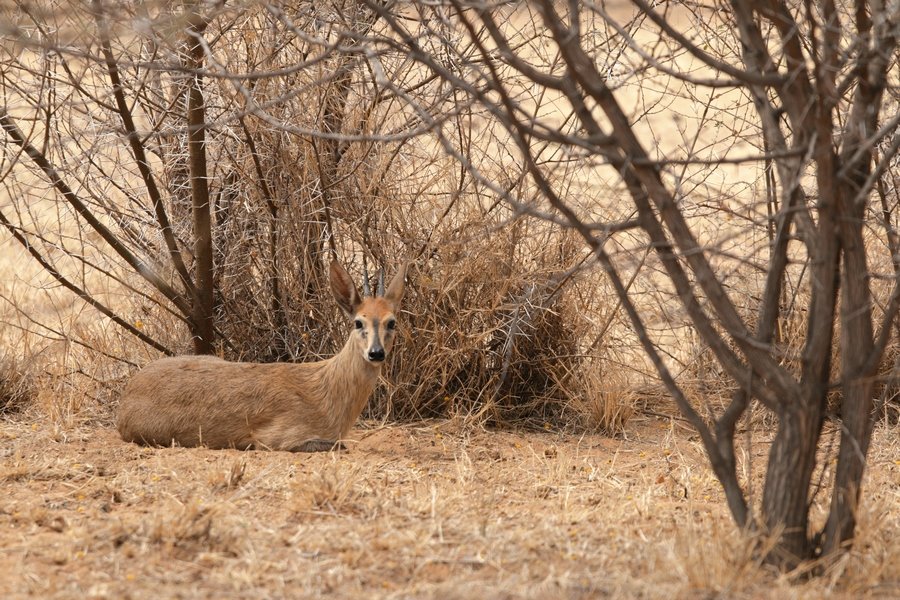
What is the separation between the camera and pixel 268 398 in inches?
279

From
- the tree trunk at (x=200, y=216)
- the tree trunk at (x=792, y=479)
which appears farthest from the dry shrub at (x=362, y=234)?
the tree trunk at (x=792, y=479)

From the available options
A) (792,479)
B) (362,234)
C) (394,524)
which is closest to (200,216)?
(362,234)

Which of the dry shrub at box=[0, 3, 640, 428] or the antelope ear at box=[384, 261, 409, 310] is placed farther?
the dry shrub at box=[0, 3, 640, 428]

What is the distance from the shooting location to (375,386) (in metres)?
7.52

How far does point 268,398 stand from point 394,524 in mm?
2351

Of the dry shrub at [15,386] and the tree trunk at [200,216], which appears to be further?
the dry shrub at [15,386]

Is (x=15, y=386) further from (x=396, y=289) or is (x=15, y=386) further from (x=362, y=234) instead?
(x=396, y=289)

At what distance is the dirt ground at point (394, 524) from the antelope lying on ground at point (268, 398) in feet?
0.64

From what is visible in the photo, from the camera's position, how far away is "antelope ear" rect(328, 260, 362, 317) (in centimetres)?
695

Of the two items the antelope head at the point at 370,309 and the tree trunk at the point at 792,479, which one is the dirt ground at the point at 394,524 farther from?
the antelope head at the point at 370,309

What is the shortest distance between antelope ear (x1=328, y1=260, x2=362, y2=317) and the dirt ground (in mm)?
854

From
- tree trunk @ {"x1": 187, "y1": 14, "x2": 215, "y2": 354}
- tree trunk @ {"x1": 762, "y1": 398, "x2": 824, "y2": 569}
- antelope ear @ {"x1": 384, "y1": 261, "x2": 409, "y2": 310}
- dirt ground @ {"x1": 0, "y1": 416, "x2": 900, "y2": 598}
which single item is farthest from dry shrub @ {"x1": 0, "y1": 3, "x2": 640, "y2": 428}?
tree trunk @ {"x1": 762, "y1": 398, "x2": 824, "y2": 569}

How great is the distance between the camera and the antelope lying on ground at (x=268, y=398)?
688 centimetres

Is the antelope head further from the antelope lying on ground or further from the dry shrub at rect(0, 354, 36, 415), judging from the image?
the dry shrub at rect(0, 354, 36, 415)
